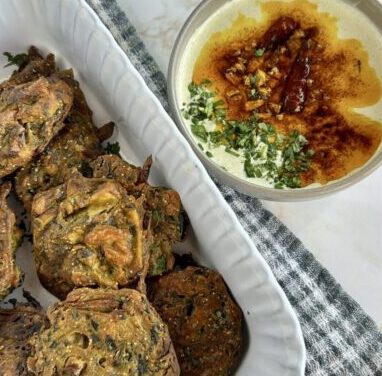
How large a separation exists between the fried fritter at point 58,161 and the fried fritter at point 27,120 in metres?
0.09

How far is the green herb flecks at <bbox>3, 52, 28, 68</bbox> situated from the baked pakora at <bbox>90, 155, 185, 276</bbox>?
626mm

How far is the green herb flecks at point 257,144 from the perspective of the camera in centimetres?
326

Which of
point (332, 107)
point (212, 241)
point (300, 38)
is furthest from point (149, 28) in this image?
point (212, 241)

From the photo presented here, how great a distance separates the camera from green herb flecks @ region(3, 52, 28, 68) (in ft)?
10.6

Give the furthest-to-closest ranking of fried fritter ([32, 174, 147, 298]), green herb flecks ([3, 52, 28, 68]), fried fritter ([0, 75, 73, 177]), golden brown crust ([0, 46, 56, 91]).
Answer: green herb flecks ([3, 52, 28, 68]), golden brown crust ([0, 46, 56, 91]), fried fritter ([0, 75, 73, 177]), fried fritter ([32, 174, 147, 298])

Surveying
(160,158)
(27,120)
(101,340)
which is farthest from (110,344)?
(27,120)

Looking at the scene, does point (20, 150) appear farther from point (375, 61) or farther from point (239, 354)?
point (375, 61)

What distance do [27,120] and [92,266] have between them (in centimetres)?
61

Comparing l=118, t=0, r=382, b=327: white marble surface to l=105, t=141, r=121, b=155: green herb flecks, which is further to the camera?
l=118, t=0, r=382, b=327: white marble surface

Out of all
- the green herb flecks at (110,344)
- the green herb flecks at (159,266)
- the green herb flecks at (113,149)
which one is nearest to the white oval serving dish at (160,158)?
the green herb flecks at (113,149)

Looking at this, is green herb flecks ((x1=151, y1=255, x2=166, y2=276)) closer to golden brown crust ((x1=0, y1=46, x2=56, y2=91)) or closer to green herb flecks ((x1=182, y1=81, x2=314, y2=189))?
green herb flecks ((x1=182, y1=81, x2=314, y2=189))

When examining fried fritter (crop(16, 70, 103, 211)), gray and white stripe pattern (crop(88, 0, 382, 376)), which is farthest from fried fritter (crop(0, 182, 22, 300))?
gray and white stripe pattern (crop(88, 0, 382, 376))

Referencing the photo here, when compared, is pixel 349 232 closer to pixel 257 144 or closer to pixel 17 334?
pixel 257 144

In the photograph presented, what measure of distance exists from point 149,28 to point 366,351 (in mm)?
1806
